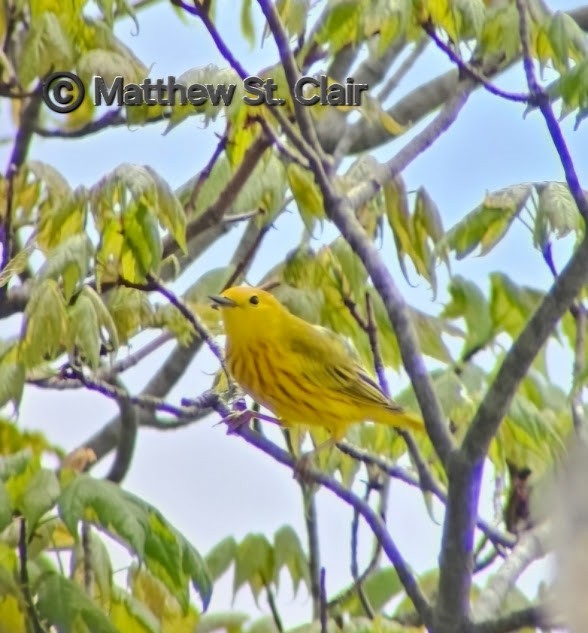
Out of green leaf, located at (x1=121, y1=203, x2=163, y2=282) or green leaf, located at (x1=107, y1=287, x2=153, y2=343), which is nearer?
green leaf, located at (x1=121, y1=203, x2=163, y2=282)

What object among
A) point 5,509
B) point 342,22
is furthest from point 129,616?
point 342,22

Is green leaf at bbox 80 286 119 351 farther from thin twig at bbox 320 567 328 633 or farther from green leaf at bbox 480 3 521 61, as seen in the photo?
green leaf at bbox 480 3 521 61

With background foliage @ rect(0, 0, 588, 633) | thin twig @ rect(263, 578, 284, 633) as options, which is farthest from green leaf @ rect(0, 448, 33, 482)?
thin twig @ rect(263, 578, 284, 633)

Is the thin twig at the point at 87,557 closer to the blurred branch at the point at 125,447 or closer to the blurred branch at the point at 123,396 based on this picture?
the blurred branch at the point at 123,396

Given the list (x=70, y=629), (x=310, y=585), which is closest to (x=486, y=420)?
(x=70, y=629)

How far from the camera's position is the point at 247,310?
401 centimetres

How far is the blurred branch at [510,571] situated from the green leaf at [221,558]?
968 mm

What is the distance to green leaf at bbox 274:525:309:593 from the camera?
3.59 meters

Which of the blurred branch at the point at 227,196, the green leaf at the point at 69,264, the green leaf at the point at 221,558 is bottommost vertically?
the green leaf at the point at 221,558

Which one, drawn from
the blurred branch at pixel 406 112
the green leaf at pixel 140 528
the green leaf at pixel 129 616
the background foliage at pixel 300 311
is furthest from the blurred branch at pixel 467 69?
the blurred branch at pixel 406 112

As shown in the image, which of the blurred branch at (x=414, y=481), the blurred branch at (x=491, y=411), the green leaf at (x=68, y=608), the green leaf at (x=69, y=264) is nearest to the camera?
the blurred branch at (x=491, y=411)

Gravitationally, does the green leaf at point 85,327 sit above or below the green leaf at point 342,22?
below

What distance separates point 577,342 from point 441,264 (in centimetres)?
43

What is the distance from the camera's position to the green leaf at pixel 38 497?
2.66 m
